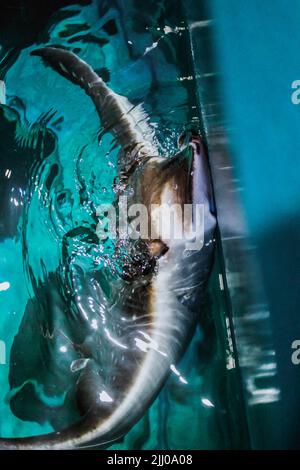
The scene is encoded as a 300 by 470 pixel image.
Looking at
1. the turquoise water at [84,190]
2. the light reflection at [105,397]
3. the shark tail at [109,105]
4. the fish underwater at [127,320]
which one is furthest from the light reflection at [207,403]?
the shark tail at [109,105]

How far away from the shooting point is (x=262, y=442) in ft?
4.20

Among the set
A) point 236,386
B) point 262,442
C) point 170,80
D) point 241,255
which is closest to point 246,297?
point 241,255

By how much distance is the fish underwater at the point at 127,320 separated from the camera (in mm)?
1353

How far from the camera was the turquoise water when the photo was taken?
Answer: 4.70 ft

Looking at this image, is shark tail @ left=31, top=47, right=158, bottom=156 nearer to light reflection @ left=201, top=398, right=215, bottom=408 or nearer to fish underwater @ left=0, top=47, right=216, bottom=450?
fish underwater @ left=0, top=47, right=216, bottom=450

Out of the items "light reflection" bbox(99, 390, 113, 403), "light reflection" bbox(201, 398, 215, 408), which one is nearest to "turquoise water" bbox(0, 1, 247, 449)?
"light reflection" bbox(201, 398, 215, 408)

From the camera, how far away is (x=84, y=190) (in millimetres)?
1774

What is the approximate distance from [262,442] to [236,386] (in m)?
0.18

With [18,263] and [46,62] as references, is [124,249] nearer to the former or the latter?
[18,263]

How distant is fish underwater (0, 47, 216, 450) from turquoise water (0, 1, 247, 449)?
19 millimetres

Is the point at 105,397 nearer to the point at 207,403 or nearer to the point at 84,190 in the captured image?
the point at 207,403

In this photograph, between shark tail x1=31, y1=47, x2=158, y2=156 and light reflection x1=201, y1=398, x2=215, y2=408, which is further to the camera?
shark tail x1=31, y1=47, x2=158, y2=156

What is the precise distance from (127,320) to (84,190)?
0.54 m

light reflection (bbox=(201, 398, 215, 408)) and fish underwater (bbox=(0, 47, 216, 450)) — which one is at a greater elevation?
fish underwater (bbox=(0, 47, 216, 450))
